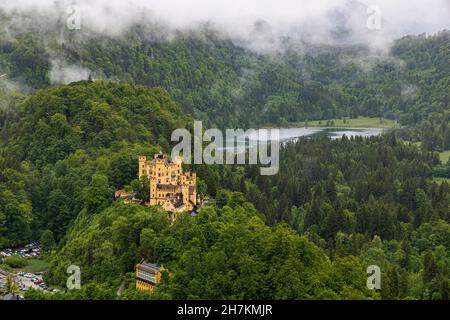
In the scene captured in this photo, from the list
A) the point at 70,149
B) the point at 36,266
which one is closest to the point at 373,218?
the point at 70,149

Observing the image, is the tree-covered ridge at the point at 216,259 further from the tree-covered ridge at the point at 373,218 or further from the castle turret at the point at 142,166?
the tree-covered ridge at the point at 373,218

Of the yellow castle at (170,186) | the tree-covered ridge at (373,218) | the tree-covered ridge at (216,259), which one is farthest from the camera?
the tree-covered ridge at (373,218)

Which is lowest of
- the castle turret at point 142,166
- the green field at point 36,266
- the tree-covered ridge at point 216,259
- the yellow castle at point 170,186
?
the green field at point 36,266

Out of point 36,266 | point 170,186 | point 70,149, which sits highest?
point 70,149

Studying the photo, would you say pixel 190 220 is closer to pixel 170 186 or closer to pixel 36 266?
pixel 170 186

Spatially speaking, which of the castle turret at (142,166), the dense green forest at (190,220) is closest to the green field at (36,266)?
the dense green forest at (190,220)

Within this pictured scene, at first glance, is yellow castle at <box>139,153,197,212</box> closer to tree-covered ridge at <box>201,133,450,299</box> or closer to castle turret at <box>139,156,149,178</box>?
castle turret at <box>139,156,149,178</box>
